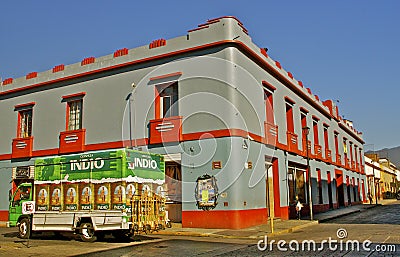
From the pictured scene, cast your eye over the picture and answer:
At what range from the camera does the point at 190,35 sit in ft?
68.7

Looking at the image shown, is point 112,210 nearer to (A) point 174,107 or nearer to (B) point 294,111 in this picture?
(A) point 174,107

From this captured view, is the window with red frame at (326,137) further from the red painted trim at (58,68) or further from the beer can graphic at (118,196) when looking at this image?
the beer can graphic at (118,196)

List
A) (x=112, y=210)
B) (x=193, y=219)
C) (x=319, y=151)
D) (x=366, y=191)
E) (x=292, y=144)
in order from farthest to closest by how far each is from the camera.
Answer: 1. (x=366, y=191)
2. (x=319, y=151)
3. (x=292, y=144)
4. (x=193, y=219)
5. (x=112, y=210)

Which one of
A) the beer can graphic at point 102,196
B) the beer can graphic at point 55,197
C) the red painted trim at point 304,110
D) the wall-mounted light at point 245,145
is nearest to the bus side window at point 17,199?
the beer can graphic at point 55,197

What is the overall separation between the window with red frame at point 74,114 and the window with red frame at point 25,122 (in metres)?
3.50

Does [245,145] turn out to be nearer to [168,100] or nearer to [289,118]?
[168,100]

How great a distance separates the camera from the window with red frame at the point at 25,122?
26.8 metres

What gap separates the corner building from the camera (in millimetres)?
19531

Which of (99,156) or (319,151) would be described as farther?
(319,151)

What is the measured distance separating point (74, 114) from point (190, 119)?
8268 millimetres

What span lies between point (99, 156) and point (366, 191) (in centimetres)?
4977

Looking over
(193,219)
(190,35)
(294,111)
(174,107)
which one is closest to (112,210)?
(193,219)

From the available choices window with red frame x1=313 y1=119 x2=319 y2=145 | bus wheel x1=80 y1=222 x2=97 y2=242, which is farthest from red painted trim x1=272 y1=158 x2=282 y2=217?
bus wheel x1=80 y1=222 x2=97 y2=242

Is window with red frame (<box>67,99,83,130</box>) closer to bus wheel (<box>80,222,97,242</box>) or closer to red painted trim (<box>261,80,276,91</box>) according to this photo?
bus wheel (<box>80,222,97,242</box>)
